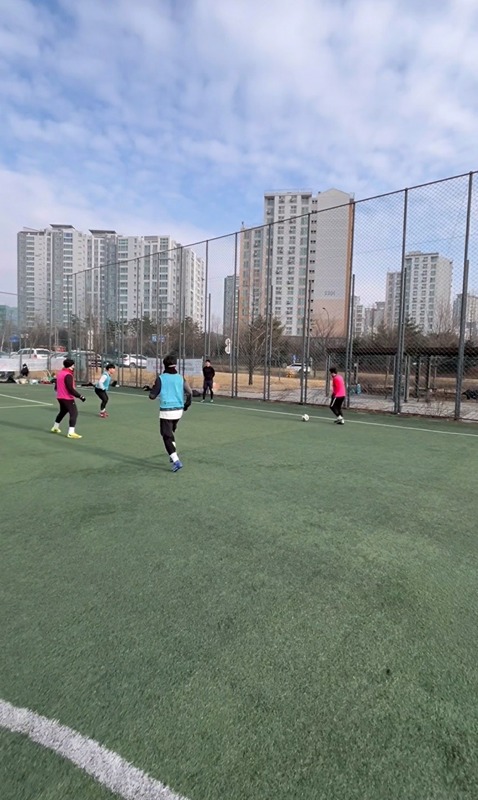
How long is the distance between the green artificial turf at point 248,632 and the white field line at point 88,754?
4cm

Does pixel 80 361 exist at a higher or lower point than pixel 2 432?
higher

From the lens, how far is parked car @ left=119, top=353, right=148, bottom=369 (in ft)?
84.2

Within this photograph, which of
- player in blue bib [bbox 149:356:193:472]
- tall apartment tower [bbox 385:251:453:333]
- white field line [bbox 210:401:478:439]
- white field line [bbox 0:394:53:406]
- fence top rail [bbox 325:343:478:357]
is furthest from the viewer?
fence top rail [bbox 325:343:478:357]

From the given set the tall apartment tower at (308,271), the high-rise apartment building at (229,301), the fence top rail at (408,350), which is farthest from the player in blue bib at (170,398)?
the high-rise apartment building at (229,301)

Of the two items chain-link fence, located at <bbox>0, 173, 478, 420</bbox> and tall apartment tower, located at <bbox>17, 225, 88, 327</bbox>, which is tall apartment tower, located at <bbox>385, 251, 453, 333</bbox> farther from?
tall apartment tower, located at <bbox>17, 225, 88, 327</bbox>

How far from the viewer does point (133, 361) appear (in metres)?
27.1

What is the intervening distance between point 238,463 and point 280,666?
16.4 feet

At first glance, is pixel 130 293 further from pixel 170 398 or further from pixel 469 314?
pixel 170 398

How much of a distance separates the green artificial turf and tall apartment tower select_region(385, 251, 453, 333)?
1036 cm

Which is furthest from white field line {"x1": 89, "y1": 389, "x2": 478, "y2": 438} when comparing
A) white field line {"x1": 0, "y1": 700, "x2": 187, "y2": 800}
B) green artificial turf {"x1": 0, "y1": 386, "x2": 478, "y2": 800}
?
white field line {"x1": 0, "y1": 700, "x2": 187, "y2": 800}

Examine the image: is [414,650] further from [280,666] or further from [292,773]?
[292,773]

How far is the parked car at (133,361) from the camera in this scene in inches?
1010

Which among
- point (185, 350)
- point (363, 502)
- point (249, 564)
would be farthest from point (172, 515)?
point (185, 350)

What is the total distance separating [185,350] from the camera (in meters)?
22.6
